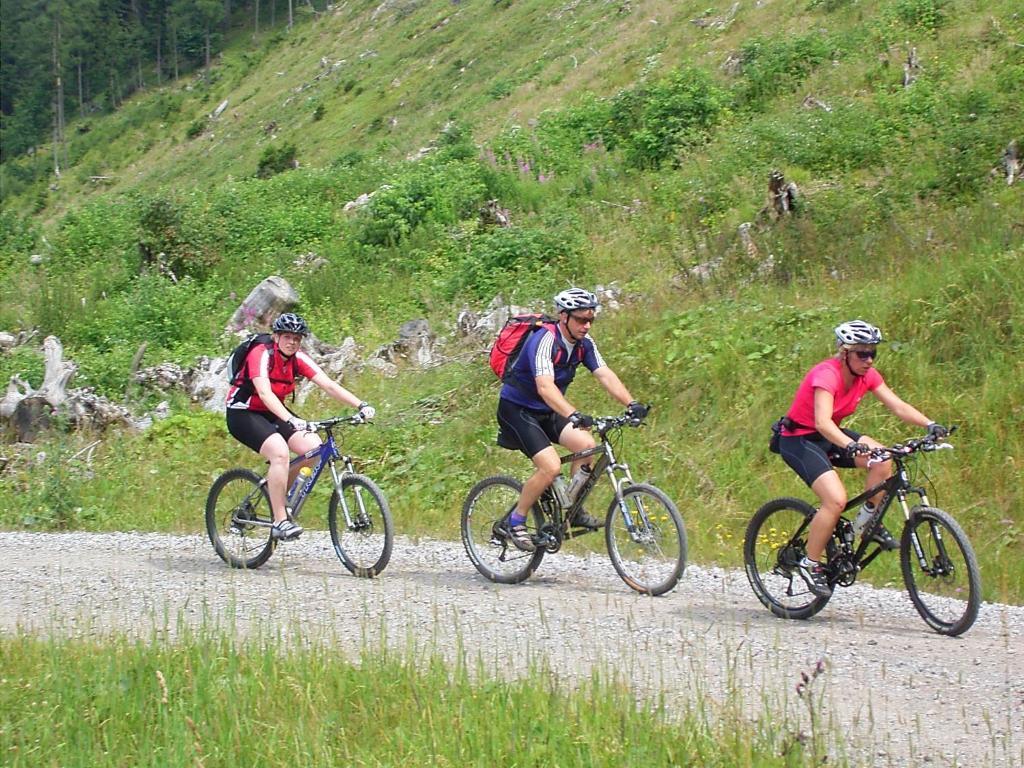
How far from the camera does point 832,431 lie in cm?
695

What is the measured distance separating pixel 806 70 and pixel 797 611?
16007 millimetres

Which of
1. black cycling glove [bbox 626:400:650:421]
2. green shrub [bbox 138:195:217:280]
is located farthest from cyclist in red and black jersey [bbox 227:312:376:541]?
green shrub [bbox 138:195:217:280]

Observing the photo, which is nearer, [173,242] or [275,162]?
[173,242]

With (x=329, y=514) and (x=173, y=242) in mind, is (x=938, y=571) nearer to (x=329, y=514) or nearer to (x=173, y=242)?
(x=329, y=514)

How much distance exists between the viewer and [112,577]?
29.6ft

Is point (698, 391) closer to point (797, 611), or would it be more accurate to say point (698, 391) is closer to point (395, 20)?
point (797, 611)

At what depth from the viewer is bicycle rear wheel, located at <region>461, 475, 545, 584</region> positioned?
864 cm

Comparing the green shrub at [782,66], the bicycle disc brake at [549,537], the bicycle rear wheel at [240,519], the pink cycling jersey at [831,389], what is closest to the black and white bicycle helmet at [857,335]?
the pink cycling jersey at [831,389]

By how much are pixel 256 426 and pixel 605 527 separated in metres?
2.95

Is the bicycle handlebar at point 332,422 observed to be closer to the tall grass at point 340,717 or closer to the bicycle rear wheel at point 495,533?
the bicycle rear wheel at point 495,533

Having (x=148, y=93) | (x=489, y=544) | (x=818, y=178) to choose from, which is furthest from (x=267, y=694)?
(x=148, y=93)

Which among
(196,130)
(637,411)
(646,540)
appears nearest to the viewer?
(637,411)

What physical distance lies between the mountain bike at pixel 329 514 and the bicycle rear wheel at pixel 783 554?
8.86 ft

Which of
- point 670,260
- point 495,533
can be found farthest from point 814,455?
point 670,260
